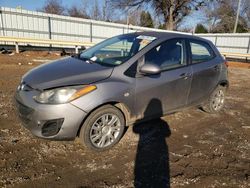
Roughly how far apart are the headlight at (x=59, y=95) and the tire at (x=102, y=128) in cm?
37

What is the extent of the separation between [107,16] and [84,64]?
38.0 meters

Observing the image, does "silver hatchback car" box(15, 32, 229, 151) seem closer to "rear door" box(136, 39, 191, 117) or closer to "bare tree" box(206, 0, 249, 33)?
"rear door" box(136, 39, 191, 117)

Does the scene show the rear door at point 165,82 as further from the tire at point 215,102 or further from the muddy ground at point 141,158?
the tire at point 215,102

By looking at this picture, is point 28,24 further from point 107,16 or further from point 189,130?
point 107,16

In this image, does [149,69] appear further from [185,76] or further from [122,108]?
[185,76]

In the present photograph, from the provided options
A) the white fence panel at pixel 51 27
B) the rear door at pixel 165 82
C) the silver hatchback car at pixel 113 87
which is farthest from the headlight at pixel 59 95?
→ the white fence panel at pixel 51 27

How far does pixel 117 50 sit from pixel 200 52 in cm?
180

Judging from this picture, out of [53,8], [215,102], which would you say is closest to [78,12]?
[53,8]

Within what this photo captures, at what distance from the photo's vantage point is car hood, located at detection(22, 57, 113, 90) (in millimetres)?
3318

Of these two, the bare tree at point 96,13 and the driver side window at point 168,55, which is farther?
the bare tree at point 96,13

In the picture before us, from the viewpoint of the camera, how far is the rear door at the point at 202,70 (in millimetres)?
4643

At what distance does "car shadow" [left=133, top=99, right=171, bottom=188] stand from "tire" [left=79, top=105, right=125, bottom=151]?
0.46 meters

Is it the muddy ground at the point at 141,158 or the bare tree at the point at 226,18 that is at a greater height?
the bare tree at the point at 226,18

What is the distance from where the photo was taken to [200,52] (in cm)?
493
